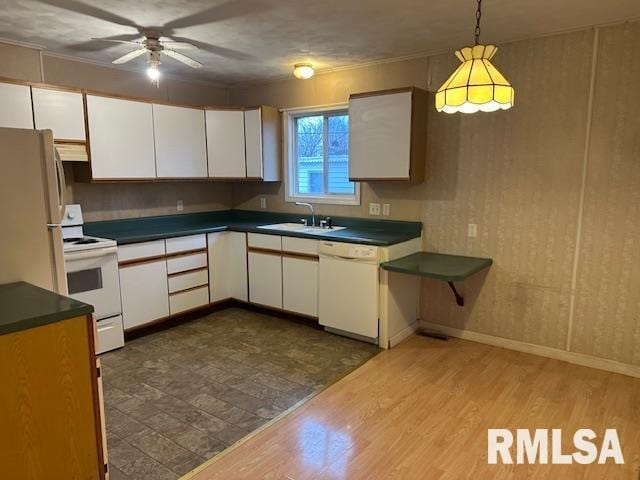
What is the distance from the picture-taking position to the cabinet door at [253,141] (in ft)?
14.7

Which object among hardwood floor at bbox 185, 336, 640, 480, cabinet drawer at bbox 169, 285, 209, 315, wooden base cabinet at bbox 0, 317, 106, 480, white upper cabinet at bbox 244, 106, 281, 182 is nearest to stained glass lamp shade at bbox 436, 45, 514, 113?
hardwood floor at bbox 185, 336, 640, 480

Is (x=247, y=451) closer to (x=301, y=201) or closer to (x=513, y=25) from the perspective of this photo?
(x=301, y=201)

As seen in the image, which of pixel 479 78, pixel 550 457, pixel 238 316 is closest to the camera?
pixel 479 78

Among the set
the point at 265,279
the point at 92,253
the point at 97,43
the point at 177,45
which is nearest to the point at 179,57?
the point at 177,45

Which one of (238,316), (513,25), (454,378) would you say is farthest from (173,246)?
(513,25)

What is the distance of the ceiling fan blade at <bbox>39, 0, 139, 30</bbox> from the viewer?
248cm

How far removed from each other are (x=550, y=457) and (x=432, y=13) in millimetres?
2608

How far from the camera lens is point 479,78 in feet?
6.40

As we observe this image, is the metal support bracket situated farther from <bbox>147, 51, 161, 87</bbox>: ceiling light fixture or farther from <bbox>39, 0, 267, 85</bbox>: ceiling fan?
<bbox>147, 51, 161, 87</bbox>: ceiling light fixture

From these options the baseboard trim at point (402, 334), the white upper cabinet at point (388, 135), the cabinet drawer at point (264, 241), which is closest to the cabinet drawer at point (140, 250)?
the cabinet drawer at point (264, 241)

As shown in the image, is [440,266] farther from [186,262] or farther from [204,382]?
[186,262]

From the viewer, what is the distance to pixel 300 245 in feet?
12.9

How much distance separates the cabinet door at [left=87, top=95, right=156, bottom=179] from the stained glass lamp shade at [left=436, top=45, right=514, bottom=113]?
9.46ft

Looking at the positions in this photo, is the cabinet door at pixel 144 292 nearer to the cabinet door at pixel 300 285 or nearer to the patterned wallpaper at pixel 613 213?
the cabinet door at pixel 300 285
